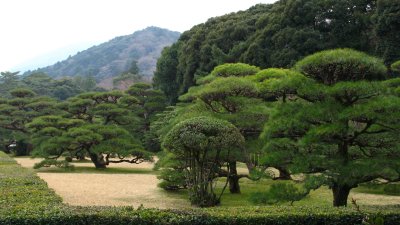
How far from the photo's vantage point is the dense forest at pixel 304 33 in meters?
23.8

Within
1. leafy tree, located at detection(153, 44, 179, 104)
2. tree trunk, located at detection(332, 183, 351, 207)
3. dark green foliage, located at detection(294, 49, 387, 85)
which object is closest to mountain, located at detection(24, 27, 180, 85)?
leafy tree, located at detection(153, 44, 179, 104)

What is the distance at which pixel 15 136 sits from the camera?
33094 mm

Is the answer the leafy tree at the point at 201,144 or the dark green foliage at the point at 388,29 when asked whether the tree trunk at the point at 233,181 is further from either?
the dark green foliage at the point at 388,29

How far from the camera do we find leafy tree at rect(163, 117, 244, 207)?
11148mm

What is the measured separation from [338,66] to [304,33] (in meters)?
19.7

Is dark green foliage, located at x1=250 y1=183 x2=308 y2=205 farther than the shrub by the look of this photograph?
No

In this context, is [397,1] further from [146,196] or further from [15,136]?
[15,136]

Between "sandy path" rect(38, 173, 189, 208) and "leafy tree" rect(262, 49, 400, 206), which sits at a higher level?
"leafy tree" rect(262, 49, 400, 206)

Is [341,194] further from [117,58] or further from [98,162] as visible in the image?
[117,58]

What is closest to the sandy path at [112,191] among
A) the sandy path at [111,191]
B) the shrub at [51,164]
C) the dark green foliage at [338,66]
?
the sandy path at [111,191]

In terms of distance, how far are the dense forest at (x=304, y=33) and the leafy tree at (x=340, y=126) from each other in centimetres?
1540

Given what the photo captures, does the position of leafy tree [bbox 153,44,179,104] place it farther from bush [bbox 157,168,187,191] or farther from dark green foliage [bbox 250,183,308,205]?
dark green foliage [bbox 250,183,308,205]

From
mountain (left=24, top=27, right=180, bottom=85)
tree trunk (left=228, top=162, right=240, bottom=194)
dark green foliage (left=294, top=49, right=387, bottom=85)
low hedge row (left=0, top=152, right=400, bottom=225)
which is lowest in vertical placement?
tree trunk (left=228, top=162, right=240, bottom=194)

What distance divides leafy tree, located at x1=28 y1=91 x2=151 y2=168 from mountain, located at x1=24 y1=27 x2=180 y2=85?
322 feet
